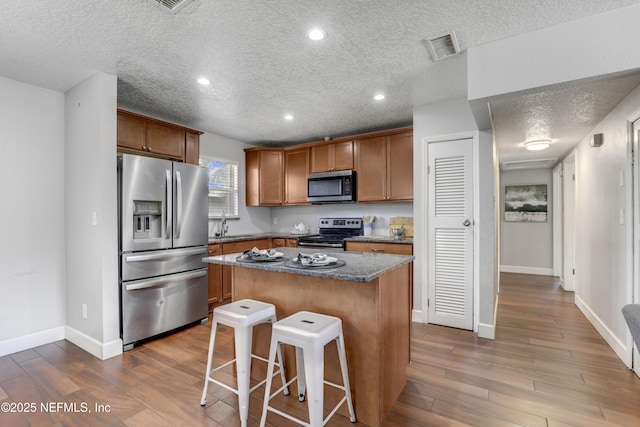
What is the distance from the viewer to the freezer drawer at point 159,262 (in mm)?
2850

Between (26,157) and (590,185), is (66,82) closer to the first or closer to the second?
(26,157)

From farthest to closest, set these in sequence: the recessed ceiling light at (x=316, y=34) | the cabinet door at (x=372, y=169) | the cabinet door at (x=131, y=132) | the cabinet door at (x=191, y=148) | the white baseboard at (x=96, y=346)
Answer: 1. the cabinet door at (x=372, y=169)
2. the cabinet door at (x=191, y=148)
3. the cabinet door at (x=131, y=132)
4. the white baseboard at (x=96, y=346)
5. the recessed ceiling light at (x=316, y=34)

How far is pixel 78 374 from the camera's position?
94.0 inches

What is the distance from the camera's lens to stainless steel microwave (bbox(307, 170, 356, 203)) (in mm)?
4371

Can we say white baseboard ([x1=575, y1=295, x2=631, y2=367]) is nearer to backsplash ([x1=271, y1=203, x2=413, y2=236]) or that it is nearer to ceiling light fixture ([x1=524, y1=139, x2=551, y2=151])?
ceiling light fixture ([x1=524, y1=139, x2=551, y2=151])

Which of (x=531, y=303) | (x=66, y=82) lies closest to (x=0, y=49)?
(x=66, y=82)

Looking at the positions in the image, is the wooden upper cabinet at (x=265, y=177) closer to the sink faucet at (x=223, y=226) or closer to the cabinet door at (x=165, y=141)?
the sink faucet at (x=223, y=226)

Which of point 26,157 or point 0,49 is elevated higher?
point 0,49

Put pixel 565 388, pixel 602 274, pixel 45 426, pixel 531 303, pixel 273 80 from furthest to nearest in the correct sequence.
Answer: pixel 531 303 → pixel 602 274 → pixel 273 80 → pixel 565 388 → pixel 45 426

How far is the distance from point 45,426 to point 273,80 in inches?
114

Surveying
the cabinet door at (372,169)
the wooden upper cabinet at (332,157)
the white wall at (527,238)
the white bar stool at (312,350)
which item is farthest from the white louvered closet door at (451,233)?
the white wall at (527,238)

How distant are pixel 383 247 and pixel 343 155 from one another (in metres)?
1.53

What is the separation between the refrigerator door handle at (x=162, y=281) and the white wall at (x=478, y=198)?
2.46 metres

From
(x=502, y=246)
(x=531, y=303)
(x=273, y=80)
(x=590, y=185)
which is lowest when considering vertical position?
(x=531, y=303)
